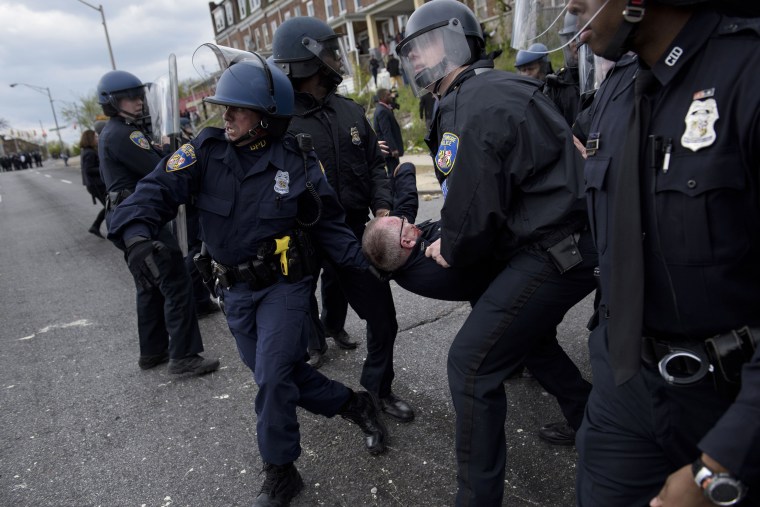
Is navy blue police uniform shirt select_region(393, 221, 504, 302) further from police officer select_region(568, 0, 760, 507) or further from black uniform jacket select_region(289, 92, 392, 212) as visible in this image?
black uniform jacket select_region(289, 92, 392, 212)

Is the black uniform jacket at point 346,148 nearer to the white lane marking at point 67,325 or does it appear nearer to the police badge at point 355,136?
the police badge at point 355,136

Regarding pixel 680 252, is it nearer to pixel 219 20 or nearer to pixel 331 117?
pixel 331 117

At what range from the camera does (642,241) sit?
1.33 meters

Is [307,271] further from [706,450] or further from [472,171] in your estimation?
[706,450]

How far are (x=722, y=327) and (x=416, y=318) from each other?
3.62 meters

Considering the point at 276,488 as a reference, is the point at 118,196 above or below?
above

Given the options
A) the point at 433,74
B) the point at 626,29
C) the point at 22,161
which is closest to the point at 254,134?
the point at 433,74

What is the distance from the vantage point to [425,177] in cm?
1257

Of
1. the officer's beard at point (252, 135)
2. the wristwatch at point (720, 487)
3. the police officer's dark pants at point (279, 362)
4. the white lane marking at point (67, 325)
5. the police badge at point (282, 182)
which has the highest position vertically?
the officer's beard at point (252, 135)

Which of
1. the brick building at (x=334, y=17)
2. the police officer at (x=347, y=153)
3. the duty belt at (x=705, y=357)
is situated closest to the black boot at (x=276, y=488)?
the police officer at (x=347, y=153)

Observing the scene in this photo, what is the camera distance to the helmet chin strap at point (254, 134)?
9.33ft

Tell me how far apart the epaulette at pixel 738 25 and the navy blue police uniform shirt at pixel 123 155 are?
13.3 feet

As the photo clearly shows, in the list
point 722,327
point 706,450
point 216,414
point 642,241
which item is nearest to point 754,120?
point 642,241

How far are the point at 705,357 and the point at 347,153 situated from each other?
2646 mm
